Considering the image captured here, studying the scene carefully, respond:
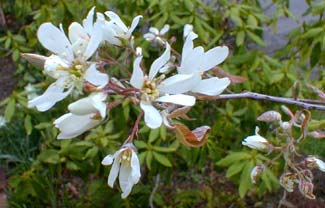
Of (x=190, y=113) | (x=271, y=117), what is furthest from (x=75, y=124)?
(x=190, y=113)

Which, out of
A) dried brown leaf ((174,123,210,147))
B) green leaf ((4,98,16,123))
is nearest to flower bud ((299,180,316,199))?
dried brown leaf ((174,123,210,147))

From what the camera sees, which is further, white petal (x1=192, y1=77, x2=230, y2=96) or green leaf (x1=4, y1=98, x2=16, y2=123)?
green leaf (x1=4, y1=98, x2=16, y2=123)

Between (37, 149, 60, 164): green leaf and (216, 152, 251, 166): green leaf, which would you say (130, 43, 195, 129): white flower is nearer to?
(216, 152, 251, 166): green leaf

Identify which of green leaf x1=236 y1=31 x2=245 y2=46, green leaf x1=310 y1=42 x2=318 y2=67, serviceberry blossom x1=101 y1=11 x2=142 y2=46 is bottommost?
green leaf x1=236 y1=31 x2=245 y2=46

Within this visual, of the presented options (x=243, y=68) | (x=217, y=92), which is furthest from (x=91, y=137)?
(x=217, y=92)

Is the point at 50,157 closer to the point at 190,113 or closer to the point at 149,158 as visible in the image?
the point at 149,158

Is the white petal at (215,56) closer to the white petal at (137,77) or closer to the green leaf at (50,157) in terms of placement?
the white petal at (137,77)

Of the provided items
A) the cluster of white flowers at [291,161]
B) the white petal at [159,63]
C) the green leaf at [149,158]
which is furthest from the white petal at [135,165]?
the green leaf at [149,158]
